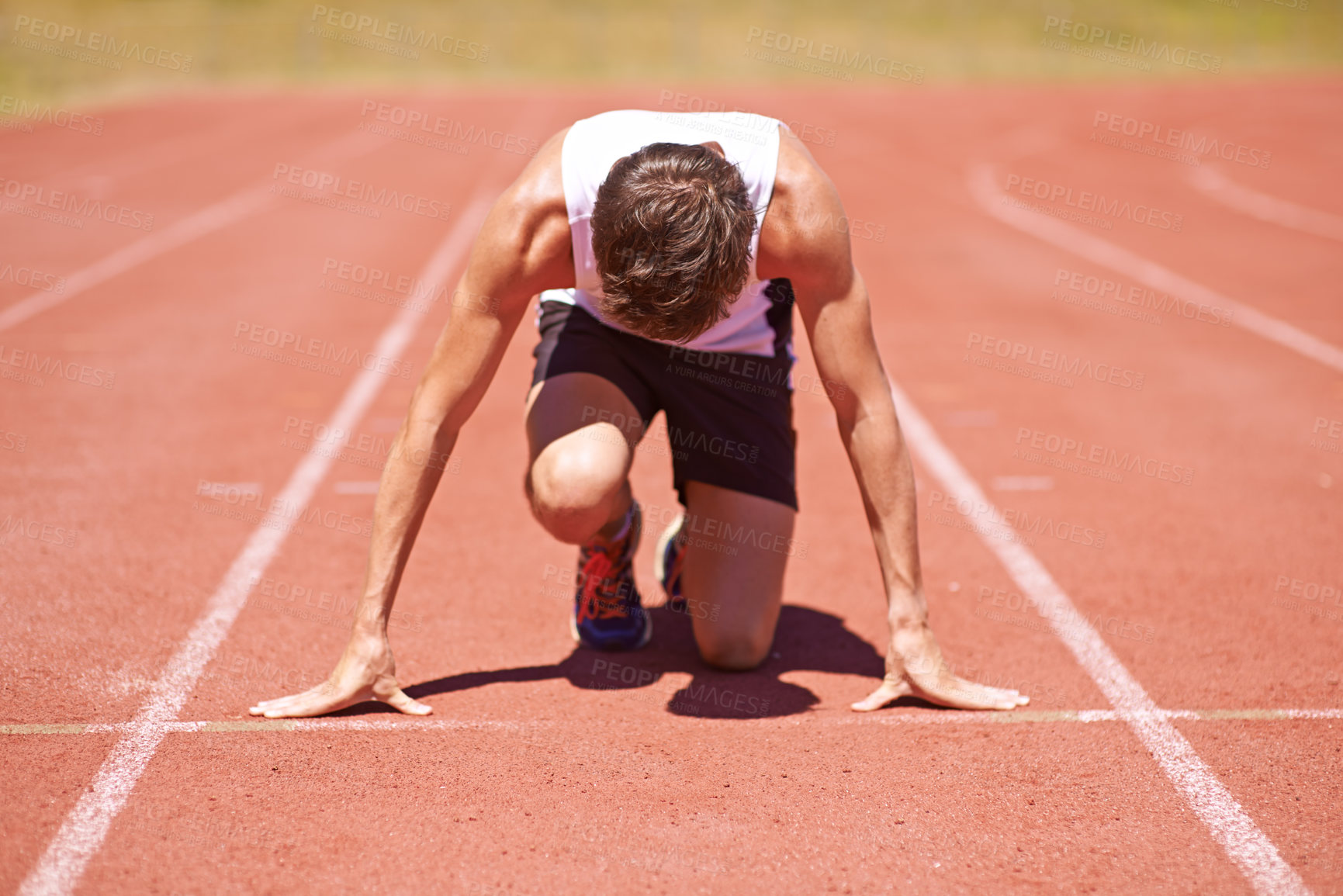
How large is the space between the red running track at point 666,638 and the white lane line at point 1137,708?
0.03 m

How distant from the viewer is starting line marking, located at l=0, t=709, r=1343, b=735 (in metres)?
3.34

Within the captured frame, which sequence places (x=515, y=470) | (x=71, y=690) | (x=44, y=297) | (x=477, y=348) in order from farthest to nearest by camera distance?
(x=44, y=297), (x=515, y=470), (x=71, y=690), (x=477, y=348)

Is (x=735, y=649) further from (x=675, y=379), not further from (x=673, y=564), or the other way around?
(x=675, y=379)

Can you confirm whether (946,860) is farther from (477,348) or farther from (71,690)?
(71,690)

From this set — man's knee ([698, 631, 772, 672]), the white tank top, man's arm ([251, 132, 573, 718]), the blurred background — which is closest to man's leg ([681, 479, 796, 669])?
man's knee ([698, 631, 772, 672])

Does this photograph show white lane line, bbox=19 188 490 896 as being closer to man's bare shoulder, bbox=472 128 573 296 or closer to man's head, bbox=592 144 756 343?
man's bare shoulder, bbox=472 128 573 296

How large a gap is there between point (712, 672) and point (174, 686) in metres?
1.74

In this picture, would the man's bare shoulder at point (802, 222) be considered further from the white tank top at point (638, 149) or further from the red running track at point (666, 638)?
the red running track at point (666, 638)

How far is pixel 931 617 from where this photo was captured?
14.5ft

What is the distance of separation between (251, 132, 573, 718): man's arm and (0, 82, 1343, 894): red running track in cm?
16

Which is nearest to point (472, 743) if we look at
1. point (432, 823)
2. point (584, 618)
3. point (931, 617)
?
point (432, 823)

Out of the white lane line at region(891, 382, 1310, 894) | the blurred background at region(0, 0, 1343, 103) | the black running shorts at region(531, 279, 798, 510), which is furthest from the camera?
the blurred background at region(0, 0, 1343, 103)

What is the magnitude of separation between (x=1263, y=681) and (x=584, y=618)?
2267 mm

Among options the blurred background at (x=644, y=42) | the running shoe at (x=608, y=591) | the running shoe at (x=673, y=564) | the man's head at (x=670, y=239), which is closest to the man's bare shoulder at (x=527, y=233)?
the man's head at (x=670, y=239)
